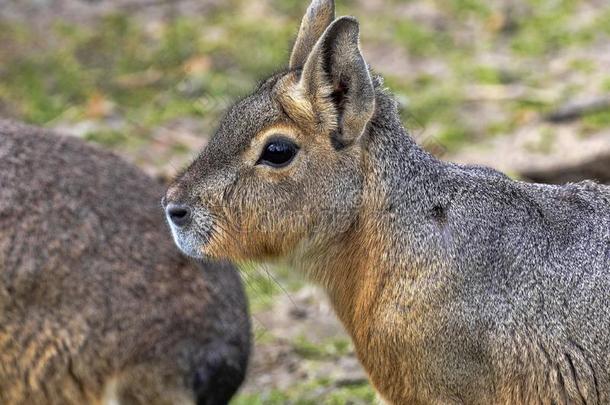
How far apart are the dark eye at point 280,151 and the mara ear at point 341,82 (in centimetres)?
15

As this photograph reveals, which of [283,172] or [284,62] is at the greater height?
[284,62]

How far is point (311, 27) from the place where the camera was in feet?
15.7

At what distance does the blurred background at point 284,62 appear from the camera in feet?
25.4

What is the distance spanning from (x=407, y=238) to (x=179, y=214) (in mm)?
776

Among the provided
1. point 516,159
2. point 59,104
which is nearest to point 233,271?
point 516,159

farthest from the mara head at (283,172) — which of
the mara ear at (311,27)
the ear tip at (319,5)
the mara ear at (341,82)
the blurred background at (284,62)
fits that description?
the blurred background at (284,62)

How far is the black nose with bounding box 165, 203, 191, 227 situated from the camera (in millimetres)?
4402

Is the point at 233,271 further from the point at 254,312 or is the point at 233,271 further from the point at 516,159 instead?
the point at 516,159

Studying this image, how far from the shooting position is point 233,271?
5617mm

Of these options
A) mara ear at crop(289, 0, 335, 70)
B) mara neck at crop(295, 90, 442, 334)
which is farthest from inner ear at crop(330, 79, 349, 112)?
mara ear at crop(289, 0, 335, 70)

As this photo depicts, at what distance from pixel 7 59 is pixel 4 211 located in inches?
176

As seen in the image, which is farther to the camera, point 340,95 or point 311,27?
point 311,27

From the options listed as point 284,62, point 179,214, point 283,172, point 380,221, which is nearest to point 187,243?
point 179,214

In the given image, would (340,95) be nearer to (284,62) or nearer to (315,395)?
(315,395)
